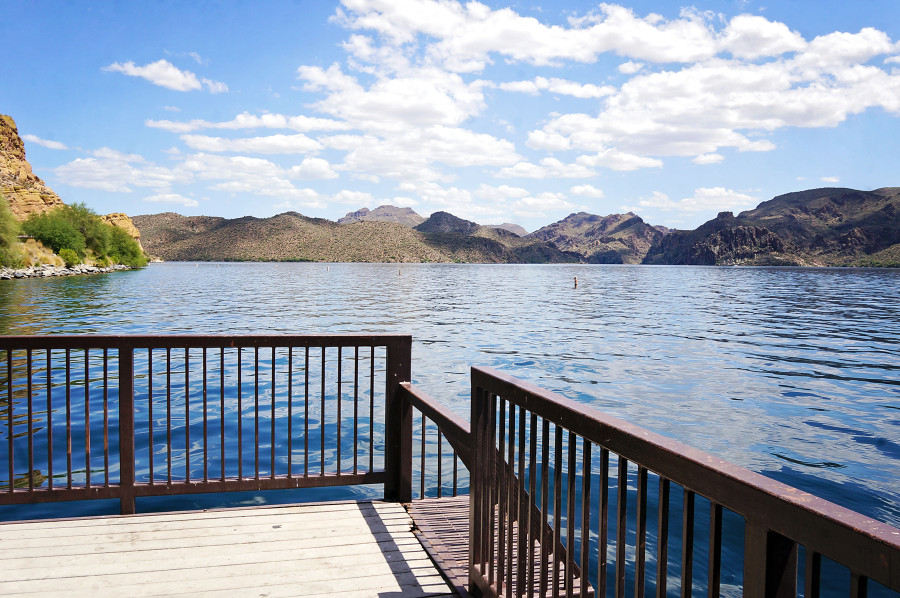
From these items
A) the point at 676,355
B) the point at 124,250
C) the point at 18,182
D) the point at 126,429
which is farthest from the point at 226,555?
the point at 18,182

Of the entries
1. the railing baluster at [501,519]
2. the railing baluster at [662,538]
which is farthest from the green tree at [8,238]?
the railing baluster at [662,538]

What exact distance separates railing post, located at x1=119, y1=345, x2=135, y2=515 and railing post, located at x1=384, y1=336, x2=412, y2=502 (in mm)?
1857

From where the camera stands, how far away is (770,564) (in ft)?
4.17

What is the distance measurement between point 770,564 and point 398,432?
3.63 meters

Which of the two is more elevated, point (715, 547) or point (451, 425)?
point (715, 547)

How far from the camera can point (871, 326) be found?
95.5 ft

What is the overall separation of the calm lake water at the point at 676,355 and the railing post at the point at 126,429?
26.9 ft

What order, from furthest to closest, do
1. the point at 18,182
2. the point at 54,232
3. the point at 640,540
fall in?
the point at 18,182
the point at 54,232
the point at 640,540

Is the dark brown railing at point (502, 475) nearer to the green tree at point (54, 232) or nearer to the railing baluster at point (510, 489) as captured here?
the railing baluster at point (510, 489)

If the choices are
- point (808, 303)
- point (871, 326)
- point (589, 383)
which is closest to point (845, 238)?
point (808, 303)

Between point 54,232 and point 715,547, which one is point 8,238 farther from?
point 715,547

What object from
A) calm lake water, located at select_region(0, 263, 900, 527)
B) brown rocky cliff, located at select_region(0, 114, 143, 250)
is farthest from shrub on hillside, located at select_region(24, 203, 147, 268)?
calm lake water, located at select_region(0, 263, 900, 527)

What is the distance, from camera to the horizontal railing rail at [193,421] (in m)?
4.25

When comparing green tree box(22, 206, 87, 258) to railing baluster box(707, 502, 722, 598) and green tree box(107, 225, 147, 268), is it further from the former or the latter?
railing baluster box(707, 502, 722, 598)
